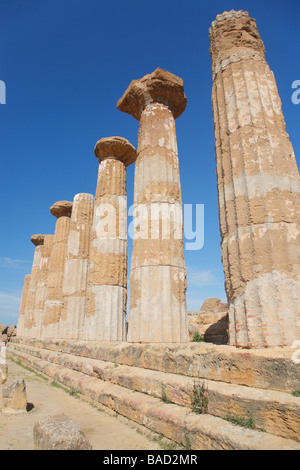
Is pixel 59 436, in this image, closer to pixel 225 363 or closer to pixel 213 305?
pixel 225 363

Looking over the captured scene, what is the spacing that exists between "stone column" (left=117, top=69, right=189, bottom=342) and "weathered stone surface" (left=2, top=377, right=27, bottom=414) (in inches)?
92.5

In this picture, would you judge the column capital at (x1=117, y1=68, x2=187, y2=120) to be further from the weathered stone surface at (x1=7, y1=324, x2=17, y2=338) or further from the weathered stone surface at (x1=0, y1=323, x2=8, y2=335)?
the weathered stone surface at (x1=7, y1=324, x2=17, y2=338)

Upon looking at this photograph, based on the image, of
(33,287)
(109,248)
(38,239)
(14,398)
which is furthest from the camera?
(38,239)

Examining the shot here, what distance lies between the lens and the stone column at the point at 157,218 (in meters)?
6.55

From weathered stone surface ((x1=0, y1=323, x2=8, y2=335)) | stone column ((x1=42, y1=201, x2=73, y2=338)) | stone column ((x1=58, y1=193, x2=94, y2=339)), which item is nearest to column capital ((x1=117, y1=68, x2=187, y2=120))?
stone column ((x1=58, y1=193, x2=94, y2=339))

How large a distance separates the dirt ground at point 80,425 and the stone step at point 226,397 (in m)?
0.60

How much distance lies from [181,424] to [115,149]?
1011cm

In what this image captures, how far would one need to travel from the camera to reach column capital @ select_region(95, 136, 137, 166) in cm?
1152

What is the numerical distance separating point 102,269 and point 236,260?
6560mm

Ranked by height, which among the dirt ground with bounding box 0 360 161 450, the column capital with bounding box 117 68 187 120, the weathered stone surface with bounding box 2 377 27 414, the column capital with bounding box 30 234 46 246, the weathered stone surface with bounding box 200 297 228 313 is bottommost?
the dirt ground with bounding box 0 360 161 450

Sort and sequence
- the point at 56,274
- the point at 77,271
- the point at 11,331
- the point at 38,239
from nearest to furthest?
the point at 77,271 → the point at 56,274 → the point at 38,239 → the point at 11,331

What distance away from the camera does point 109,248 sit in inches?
413

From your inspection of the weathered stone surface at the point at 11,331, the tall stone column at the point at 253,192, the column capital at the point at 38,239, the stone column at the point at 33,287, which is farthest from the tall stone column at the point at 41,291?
the tall stone column at the point at 253,192

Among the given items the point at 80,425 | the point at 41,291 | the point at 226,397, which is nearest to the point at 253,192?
the point at 226,397
